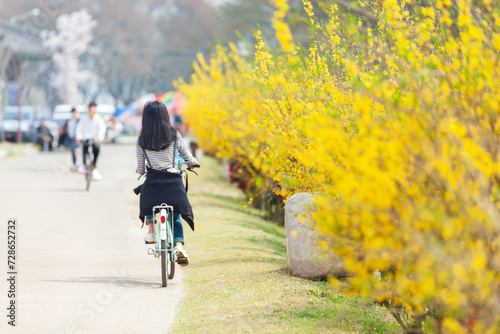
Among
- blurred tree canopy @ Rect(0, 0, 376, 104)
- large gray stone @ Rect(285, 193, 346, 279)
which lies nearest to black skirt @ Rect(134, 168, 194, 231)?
large gray stone @ Rect(285, 193, 346, 279)

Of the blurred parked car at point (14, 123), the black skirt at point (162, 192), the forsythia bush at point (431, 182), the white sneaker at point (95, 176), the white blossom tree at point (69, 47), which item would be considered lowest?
the white blossom tree at point (69, 47)

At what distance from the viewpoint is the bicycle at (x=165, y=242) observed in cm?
835

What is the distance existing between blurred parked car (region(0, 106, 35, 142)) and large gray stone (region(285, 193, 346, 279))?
127 ft

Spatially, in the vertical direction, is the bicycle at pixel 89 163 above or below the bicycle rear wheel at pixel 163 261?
below

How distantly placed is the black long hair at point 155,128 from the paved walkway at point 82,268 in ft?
4.25

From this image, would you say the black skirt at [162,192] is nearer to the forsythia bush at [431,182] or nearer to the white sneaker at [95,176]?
the forsythia bush at [431,182]

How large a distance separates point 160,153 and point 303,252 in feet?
5.32

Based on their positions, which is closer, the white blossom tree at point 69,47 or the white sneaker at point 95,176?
the white sneaker at point 95,176

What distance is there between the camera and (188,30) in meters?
74.3

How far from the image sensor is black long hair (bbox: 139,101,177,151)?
27.9ft

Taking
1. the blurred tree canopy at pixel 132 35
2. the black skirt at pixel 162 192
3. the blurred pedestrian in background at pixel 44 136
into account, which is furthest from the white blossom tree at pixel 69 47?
the black skirt at pixel 162 192

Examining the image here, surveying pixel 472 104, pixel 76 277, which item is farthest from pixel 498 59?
pixel 76 277

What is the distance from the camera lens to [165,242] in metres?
8.36

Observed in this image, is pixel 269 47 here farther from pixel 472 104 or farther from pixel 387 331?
pixel 472 104
